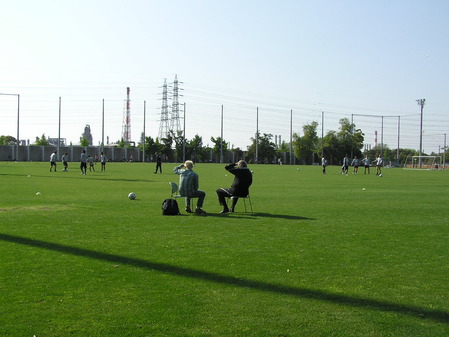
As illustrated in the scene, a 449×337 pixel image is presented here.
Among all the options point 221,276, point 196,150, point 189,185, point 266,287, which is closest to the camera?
point 266,287

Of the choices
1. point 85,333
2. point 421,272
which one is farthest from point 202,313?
point 421,272

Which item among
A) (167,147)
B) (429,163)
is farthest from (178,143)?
(429,163)

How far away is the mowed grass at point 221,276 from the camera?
480 centimetres

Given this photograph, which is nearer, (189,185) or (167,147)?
(189,185)

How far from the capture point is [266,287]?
5.97m

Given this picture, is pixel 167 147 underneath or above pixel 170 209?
above

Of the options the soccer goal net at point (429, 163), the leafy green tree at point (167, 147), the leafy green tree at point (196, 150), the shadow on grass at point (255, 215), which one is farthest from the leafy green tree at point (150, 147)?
the shadow on grass at point (255, 215)

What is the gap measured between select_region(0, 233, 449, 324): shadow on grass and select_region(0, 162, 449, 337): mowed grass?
1cm

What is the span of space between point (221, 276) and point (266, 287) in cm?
71

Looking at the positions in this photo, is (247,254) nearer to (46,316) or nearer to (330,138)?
(46,316)

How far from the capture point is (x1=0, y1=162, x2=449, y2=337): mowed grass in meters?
4.80

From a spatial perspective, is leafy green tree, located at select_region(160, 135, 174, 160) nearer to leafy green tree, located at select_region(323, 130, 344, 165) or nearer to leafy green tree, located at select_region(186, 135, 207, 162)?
leafy green tree, located at select_region(186, 135, 207, 162)

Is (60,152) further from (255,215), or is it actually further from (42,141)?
(255,215)

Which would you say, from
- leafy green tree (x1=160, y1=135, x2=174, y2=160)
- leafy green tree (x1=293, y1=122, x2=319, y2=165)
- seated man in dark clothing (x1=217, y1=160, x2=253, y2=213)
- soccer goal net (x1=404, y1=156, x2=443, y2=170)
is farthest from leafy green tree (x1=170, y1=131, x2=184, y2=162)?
seated man in dark clothing (x1=217, y1=160, x2=253, y2=213)
